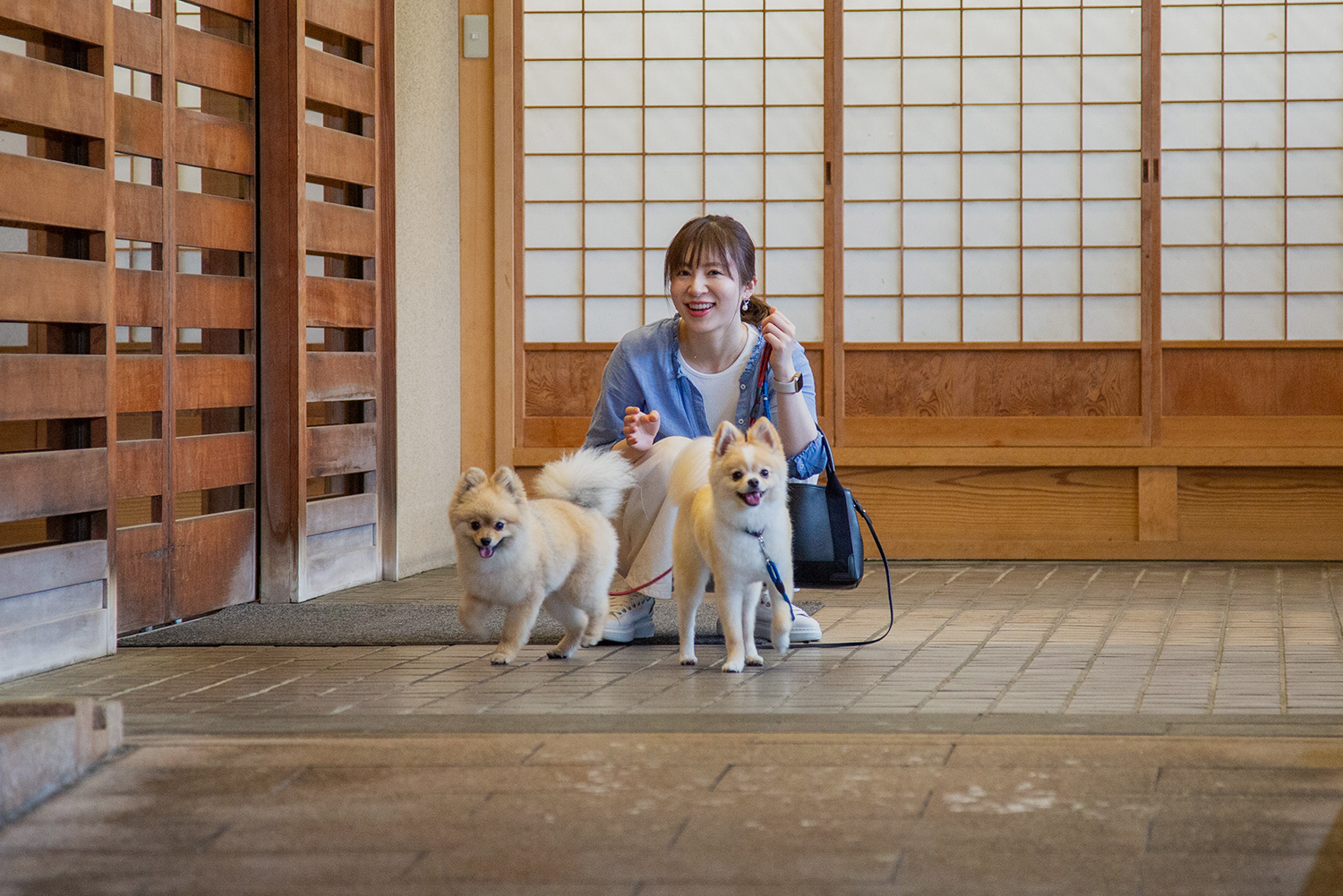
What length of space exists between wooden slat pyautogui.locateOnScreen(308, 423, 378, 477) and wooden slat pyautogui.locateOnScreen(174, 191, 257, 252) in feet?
2.18

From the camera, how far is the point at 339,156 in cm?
499

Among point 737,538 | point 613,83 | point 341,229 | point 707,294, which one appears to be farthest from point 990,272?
point 737,538

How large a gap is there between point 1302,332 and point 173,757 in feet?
16.1

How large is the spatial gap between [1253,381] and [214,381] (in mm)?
4006

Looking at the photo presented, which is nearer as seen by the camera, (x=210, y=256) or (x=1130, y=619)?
(x=1130, y=619)

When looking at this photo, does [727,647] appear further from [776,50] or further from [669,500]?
[776,50]

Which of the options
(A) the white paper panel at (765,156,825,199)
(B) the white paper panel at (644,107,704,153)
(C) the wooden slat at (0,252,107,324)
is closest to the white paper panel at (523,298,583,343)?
(B) the white paper panel at (644,107,704,153)

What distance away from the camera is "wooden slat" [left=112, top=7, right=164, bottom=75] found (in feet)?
13.0

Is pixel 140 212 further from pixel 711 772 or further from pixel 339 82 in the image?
pixel 711 772

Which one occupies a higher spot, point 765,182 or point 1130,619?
point 765,182

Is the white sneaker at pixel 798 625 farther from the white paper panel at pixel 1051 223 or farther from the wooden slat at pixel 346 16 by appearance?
the white paper panel at pixel 1051 223

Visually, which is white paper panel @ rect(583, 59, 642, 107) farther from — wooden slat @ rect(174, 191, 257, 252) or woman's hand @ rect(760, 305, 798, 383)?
woman's hand @ rect(760, 305, 798, 383)

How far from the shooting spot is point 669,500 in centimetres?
385

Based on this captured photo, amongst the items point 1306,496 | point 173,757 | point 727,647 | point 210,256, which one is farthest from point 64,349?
point 1306,496
